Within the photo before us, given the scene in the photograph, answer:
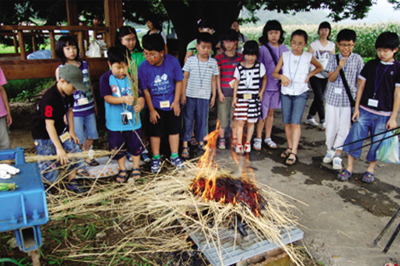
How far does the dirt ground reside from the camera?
295 centimetres

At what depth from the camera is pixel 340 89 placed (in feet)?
15.0

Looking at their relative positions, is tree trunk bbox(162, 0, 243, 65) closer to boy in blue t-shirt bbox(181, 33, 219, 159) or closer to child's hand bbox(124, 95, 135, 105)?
boy in blue t-shirt bbox(181, 33, 219, 159)

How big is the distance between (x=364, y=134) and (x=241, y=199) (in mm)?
2427

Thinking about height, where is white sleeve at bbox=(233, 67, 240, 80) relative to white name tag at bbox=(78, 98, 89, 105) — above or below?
above

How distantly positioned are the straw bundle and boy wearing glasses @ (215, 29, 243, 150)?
192 cm

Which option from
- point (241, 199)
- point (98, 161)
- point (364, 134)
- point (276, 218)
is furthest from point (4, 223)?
point (364, 134)

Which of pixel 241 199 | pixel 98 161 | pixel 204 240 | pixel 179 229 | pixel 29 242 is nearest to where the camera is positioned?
pixel 29 242

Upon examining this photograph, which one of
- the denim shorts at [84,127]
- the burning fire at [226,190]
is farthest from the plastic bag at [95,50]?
the burning fire at [226,190]

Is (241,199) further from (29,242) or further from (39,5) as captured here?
(39,5)

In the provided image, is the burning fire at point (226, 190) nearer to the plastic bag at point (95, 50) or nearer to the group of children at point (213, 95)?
the group of children at point (213, 95)

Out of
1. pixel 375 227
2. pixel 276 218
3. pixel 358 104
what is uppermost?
pixel 358 104

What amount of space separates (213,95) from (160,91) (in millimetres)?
1096

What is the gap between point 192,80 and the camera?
4961 mm

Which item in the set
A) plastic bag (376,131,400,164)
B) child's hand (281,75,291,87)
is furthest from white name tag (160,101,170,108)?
plastic bag (376,131,400,164)
